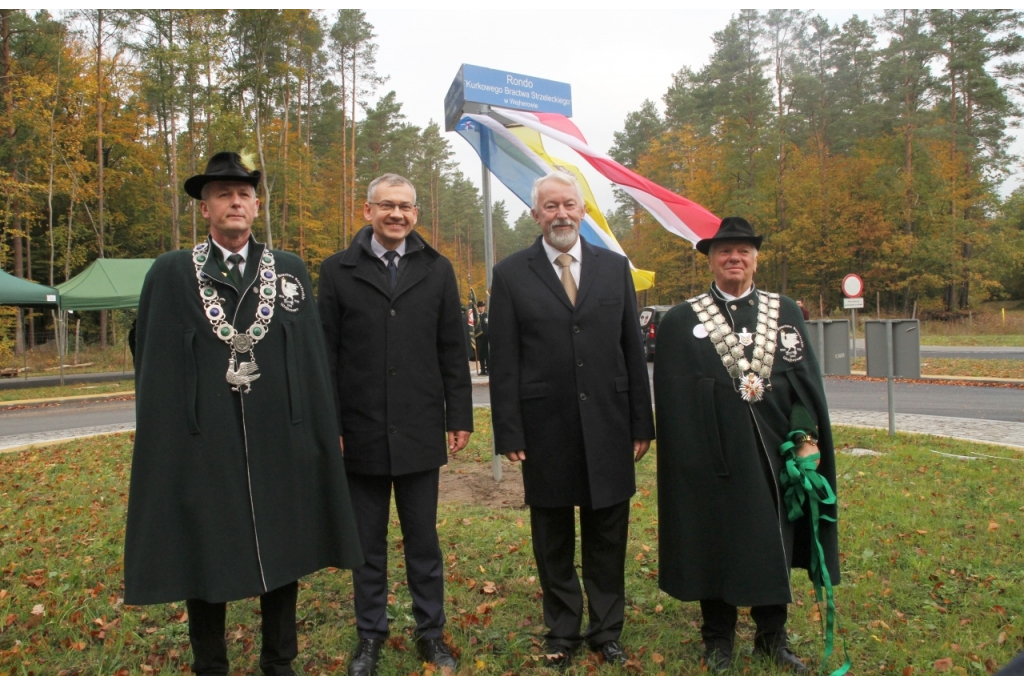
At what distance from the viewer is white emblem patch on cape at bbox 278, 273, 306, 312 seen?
10.5 ft

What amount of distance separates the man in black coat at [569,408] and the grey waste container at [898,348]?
21.8ft

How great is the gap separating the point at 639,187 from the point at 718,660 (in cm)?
332

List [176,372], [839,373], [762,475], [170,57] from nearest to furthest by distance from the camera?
1. [176,372]
2. [762,475]
3. [839,373]
4. [170,57]

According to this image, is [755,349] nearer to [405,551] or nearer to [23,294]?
[405,551]

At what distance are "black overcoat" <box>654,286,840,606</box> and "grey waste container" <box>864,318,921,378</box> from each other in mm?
6337

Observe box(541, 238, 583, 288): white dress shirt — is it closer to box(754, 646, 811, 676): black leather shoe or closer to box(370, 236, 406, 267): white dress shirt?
box(370, 236, 406, 267): white dress shirt

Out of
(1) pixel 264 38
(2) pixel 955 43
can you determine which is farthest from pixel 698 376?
(2) pixel 955 43

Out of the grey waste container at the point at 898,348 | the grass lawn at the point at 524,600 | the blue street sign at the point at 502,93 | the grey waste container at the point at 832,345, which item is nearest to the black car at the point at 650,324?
the grey waste container at the point at 832,345

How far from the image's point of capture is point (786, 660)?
3471 millimetres

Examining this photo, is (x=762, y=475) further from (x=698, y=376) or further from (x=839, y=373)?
(x=839, y=373)

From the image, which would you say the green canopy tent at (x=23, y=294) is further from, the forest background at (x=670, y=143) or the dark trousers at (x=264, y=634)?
the dark trousers at (x=264, y=634)

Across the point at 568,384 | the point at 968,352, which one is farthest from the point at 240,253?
the point at 968,352

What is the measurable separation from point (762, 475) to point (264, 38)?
3134 centimetres

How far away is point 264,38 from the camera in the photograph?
29.8 meters
